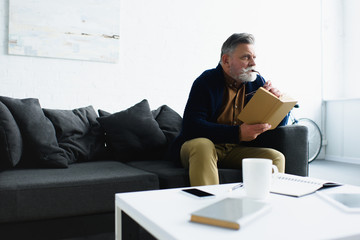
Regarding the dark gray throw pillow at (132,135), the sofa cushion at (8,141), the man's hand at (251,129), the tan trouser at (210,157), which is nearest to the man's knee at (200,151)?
the tan trouser at (210,157)

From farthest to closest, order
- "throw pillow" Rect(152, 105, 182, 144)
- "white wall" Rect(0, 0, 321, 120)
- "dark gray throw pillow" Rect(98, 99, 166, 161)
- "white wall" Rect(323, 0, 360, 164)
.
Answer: "white wall" Rect(323, 0, 360, 164) → "white wall" Rect(0, 0, 321, 120) → "throw pillow" Rect(152, 105, 182, 144) → "dark gray throw pillow" Rect(98, 99, 166, 161)

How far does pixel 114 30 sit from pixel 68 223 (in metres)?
2.02

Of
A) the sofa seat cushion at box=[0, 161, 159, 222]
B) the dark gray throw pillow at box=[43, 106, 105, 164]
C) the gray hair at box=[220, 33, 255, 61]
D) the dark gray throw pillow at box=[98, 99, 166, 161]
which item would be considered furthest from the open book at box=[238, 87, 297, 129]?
the dark gray throw pillow at box=[43, 106, 105, 164]

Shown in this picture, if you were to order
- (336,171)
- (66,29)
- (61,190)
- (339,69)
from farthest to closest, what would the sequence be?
(339,69)
(336,171)
(66,29)
(61,190)

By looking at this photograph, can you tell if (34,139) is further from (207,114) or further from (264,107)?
(264,107)

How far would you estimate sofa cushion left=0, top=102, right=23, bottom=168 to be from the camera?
69.9 inches

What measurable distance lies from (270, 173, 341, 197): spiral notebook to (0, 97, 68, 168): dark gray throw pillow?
125 centimetres

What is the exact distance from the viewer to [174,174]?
181cm

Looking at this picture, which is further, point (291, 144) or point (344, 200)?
point (291, 144)

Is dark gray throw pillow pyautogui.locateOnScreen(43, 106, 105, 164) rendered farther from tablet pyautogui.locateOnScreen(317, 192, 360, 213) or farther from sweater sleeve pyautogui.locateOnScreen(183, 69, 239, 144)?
tablet pyautogui.locateOnScreen(317, 192, 360, 213)

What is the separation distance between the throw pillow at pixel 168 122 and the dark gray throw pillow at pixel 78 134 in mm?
453

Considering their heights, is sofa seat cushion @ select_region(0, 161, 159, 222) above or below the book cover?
below

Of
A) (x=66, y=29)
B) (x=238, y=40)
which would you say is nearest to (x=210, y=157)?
(x=238, y=40)

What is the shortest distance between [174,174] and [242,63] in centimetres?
81
